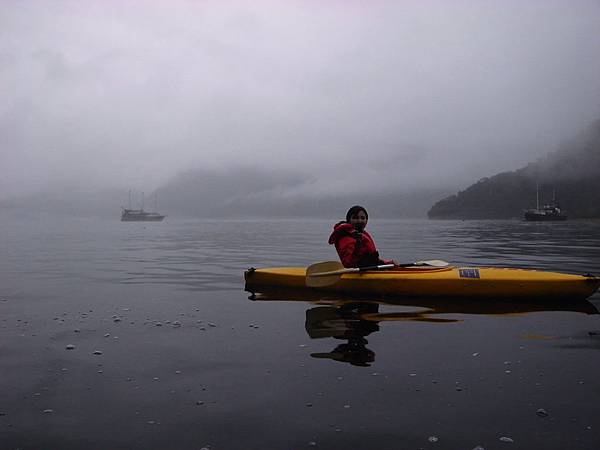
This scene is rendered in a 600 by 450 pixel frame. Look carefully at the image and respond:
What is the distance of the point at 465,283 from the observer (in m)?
9.40

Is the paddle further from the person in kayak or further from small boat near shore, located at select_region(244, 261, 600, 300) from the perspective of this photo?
the person in kayak

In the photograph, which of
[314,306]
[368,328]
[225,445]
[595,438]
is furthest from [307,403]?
[314,306]

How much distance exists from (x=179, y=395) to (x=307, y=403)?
50.7 inches

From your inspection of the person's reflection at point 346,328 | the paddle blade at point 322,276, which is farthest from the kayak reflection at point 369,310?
the paddle blade at point 322,276

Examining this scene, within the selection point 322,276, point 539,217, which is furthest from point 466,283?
point 539,217

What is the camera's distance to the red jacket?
397 inches

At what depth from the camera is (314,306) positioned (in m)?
9.16

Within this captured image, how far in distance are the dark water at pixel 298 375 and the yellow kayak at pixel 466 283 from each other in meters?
0.35

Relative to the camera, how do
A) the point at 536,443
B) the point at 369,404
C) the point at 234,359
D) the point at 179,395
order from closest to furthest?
the point at 536,443, the point at 369,404, the point at 179,395, the point at 234,359

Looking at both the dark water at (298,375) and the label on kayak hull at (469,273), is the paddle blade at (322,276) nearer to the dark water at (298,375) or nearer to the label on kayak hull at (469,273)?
the dark water at (298,375)

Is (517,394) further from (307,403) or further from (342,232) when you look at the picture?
(342,232)

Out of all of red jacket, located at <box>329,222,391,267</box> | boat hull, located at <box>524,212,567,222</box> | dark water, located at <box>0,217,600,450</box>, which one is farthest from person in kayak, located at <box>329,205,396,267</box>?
boat hull, located at <box>524,212,567,222</box>

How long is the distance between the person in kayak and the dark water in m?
1.17

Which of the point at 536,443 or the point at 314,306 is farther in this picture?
the point at 314,306
